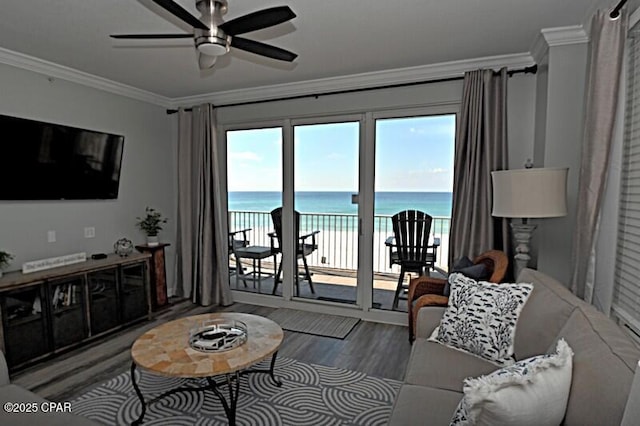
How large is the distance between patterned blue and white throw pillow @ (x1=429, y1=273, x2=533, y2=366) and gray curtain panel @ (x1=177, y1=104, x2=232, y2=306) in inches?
125

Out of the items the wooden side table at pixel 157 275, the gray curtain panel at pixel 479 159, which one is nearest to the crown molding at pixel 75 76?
the wooden side table at pixel 157 275

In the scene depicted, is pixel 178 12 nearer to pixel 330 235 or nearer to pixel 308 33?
pixel 308 33

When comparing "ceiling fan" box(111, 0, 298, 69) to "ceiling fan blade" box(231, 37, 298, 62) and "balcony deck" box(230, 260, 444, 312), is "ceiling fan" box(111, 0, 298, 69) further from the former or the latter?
"balcony deck" box(230, 260, 444, 312)

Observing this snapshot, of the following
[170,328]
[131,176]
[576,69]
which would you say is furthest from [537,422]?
[131,176]

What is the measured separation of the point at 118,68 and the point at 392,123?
2.84 m

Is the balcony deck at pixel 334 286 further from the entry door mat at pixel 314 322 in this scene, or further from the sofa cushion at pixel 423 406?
the sofa cushion at pixel 423 406

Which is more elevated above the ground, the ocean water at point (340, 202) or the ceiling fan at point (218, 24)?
the ceiling fan at point (218, 24)

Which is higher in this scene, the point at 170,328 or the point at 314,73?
the point at 314,73

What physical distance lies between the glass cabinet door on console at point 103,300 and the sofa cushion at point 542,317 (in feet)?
11.7

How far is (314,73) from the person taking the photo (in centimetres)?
377

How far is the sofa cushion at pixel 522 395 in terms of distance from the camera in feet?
3.37

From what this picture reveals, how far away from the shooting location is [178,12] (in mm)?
1746

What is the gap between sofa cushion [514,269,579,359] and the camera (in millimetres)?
1680

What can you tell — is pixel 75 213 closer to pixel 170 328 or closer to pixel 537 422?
pixel 170 328
